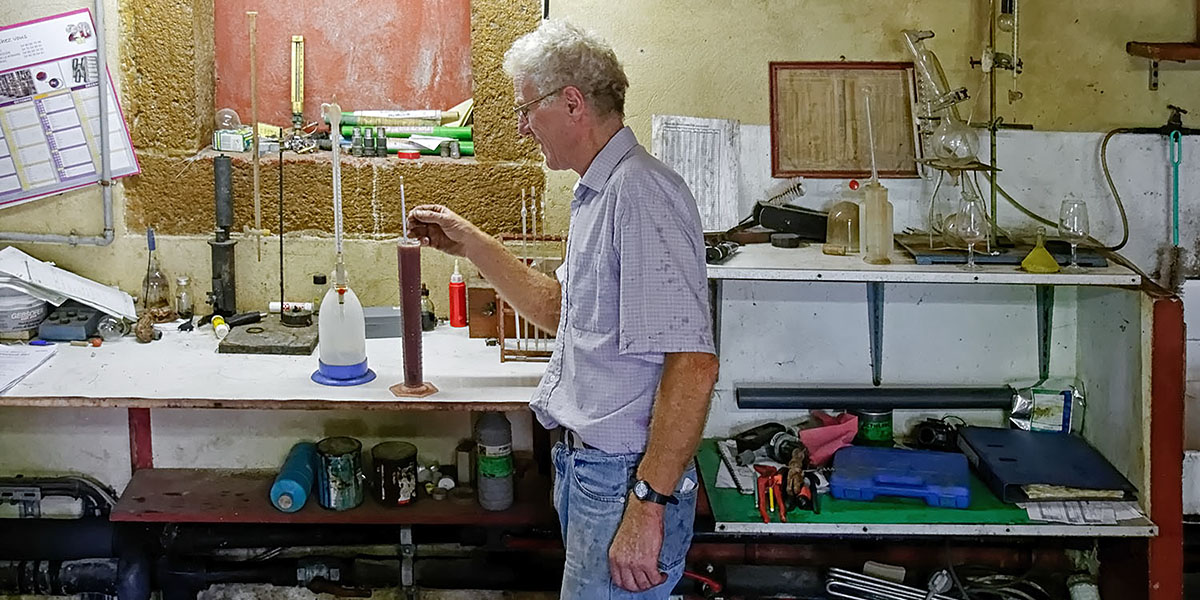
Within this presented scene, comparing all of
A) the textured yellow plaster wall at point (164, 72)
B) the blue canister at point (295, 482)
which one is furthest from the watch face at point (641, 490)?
the textured yellow plaster wall at point (164, 72)

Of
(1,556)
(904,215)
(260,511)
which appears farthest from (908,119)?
(1,556)

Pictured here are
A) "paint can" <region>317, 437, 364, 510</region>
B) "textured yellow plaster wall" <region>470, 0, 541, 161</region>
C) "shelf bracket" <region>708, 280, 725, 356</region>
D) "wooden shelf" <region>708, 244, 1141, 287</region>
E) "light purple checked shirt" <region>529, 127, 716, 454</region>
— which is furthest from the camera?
"textured yellow plaster wall" <region>470, 0, 541, 161</region>

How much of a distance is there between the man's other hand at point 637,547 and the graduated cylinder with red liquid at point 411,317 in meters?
0.79

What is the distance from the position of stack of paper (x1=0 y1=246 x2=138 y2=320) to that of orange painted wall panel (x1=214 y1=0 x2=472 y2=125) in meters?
0.60

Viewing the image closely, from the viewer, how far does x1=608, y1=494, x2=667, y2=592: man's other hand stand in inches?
78.4

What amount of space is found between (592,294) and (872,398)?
1.24 m

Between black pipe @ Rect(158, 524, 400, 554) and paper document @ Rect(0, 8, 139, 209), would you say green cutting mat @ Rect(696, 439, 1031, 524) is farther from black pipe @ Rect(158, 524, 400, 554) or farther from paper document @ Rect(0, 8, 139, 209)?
paper document @ Rect(0, 8, 139, 209)

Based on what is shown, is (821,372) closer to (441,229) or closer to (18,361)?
(441,229)

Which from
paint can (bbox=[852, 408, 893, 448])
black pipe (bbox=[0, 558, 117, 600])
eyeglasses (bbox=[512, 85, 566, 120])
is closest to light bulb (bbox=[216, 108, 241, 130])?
black pipe (bbox=[0, 558, 117, 600])

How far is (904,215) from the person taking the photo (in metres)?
3.09

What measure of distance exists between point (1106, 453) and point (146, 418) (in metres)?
2.37

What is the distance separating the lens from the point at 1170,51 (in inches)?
116

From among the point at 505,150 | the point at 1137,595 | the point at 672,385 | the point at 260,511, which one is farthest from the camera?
the point at 505,150

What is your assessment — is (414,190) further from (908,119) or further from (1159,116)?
(1159,116)
